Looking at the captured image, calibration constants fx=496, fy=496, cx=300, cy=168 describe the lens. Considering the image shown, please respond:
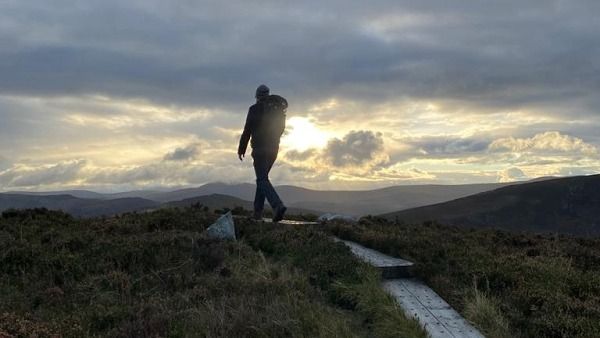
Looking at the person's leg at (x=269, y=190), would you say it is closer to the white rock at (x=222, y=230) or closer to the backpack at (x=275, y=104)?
the backpack at (x=275, y=104)

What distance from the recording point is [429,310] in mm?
7777

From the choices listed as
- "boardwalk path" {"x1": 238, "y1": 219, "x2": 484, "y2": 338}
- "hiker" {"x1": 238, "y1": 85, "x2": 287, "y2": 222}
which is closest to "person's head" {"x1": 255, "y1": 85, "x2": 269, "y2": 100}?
"hiker" {"x1": 238, "y1": 85, "x2": 287, "y2": 222}

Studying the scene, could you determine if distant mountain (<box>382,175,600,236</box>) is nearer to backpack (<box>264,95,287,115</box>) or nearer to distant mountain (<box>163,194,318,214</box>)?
distant mountain (<box>163,194,318,214</box>)

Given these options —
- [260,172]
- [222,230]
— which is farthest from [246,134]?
[222,230]

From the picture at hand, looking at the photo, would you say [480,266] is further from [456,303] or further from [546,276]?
[456,303]

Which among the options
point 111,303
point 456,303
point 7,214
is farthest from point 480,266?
point 7,214

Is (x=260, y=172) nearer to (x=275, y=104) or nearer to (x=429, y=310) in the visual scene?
(x=275, y=104)

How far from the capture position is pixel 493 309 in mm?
7449

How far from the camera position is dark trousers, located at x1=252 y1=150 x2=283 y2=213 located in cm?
1416

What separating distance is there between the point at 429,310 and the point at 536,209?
7842cm

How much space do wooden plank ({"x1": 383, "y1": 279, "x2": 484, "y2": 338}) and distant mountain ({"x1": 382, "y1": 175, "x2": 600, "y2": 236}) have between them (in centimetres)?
5641

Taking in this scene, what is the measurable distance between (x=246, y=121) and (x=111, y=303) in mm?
7406

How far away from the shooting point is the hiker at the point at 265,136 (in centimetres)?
1402

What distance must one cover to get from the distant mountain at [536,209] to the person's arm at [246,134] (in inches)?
2077
